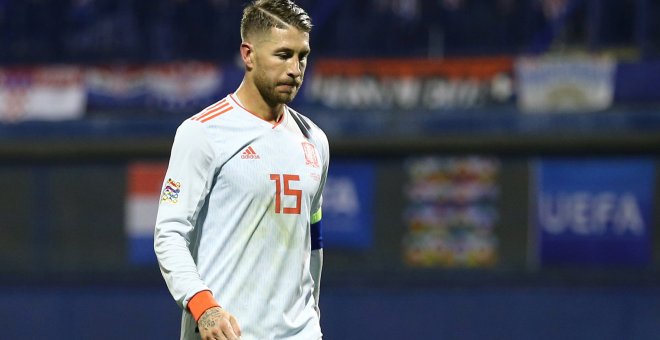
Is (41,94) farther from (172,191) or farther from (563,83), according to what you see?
(172,191)

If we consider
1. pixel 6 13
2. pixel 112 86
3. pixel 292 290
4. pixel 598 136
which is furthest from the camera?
pixel 6 13

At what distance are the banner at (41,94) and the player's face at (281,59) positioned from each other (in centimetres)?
808

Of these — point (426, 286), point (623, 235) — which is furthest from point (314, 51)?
point (623, 235)

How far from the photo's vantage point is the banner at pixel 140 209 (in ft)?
39.3

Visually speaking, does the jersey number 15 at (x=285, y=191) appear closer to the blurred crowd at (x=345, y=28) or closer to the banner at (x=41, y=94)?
the blurred crowd at (x=345, y=28)

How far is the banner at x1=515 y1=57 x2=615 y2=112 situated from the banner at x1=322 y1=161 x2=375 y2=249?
1.60 metres

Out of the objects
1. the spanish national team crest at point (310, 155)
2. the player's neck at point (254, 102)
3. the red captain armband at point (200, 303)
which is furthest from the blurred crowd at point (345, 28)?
the red captain armband at point (200, 303)

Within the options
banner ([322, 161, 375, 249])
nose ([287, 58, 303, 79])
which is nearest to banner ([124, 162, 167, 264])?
banner ([322, 161, 375, 249])

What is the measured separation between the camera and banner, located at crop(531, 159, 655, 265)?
1141 centimetres

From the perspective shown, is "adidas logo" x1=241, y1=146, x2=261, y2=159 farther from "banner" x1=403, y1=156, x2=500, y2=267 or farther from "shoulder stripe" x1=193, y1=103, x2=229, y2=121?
"banner" x1=403, y1=156, x2=500, y2=267

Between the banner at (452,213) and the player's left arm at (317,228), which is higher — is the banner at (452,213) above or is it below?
below

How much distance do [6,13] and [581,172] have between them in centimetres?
616

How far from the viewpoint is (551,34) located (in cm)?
1248

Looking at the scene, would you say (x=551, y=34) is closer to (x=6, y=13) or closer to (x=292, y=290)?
(x=6, y=13)
